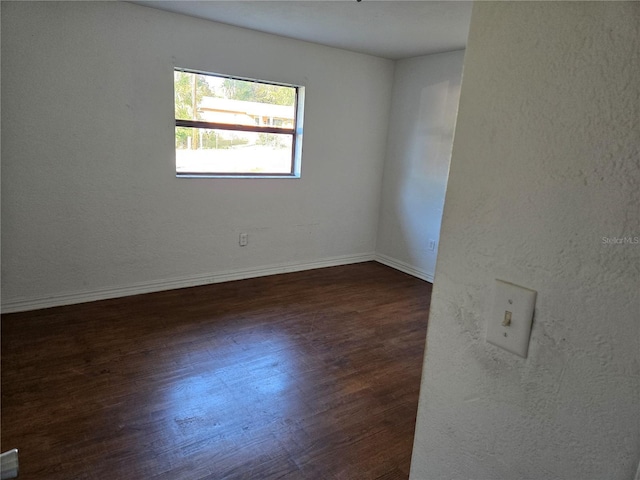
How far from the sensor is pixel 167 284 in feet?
12.1

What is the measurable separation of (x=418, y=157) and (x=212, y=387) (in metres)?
3.17

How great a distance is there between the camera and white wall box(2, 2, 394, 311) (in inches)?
113

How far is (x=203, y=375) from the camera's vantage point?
7.95 ft

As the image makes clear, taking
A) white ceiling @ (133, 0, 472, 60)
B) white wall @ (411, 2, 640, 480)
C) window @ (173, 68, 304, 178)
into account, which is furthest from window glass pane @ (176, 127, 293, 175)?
white wall @ (411, 2, 640, 480)

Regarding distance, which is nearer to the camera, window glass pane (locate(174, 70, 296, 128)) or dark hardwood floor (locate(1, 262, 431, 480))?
dark hardwood floor (locate(1, 262, 431, 480))

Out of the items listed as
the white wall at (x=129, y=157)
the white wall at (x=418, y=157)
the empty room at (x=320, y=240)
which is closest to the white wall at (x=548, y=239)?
the empty room at (x=320, y=240)

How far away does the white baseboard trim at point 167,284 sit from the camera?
10.3 ft

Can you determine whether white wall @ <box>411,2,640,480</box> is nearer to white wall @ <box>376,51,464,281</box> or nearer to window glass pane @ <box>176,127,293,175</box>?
window glass pane @ <box>176,127,293,175</box>

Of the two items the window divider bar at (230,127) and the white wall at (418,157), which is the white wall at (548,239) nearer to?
the window divider bar at (230,127)

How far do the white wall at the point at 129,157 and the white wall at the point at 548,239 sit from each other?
10.3ft

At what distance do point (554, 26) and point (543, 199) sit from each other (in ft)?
0.82

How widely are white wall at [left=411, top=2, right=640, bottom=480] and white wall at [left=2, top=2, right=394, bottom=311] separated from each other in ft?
10.3


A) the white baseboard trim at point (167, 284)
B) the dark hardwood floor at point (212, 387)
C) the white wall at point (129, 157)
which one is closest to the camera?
the dark hardwood floor at point (212, 387)

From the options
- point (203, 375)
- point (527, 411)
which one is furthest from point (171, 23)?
point (527, 411)
